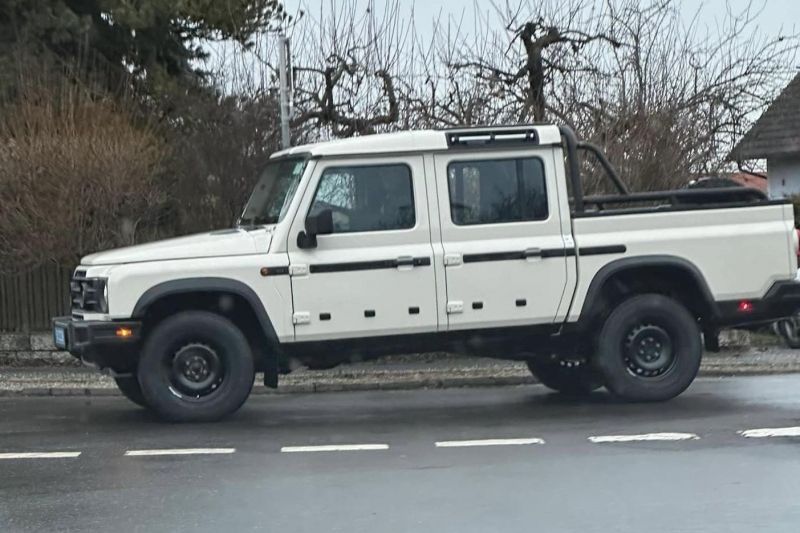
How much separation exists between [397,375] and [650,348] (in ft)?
11.5

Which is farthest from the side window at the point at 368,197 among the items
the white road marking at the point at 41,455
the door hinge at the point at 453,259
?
the white road marking at the point at 41,455

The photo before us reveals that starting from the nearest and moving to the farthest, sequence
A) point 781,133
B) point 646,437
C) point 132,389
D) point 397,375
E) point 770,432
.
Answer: point 646,437 < point 770,432 < point 132,389 < point 397,375 < point 781,133

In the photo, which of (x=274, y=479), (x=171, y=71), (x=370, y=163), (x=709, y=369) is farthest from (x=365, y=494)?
(x=171, y=71)

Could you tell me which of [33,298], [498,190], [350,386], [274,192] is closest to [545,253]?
[498,190]

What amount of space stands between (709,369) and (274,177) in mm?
5465

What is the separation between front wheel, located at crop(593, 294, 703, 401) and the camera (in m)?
10.7

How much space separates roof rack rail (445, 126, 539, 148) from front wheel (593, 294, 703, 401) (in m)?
1.67

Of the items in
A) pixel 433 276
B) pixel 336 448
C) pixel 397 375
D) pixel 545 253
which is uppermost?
pixel 545 253

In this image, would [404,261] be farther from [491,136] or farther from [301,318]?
[491,136]

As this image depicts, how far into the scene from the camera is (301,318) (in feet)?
33.4

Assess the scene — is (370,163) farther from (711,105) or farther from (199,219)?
(711,105)

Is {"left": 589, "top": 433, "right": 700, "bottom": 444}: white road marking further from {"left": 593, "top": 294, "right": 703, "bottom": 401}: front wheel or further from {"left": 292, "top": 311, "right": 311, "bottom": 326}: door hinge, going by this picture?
{"left": 292, "top": 311, "right": 311, "bottom": 326}: door hinge

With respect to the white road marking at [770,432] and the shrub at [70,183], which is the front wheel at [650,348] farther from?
the shrub at [70,183]

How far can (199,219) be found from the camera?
1548cm
